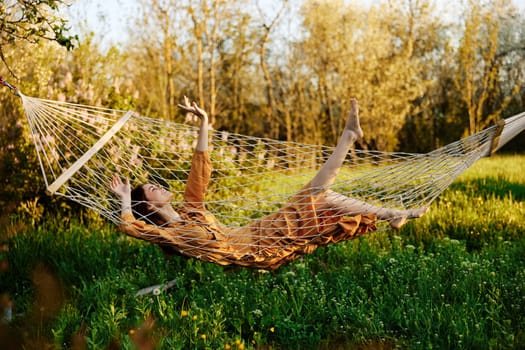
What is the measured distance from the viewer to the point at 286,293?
2385 mm

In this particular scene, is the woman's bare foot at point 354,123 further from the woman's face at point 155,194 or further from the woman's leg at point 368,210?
the woman's face at point 155,194

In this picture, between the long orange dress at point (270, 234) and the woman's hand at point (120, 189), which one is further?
the woman's hand at point (120, 189)

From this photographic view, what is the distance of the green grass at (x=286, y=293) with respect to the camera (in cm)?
205

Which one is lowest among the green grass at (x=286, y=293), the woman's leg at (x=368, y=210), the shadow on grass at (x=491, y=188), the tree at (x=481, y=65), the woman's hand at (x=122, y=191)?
the green grass at (x=286, y=293)

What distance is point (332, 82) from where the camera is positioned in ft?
28.7

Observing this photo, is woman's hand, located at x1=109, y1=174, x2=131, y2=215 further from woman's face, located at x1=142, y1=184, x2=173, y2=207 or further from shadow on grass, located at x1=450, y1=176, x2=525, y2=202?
shadow on grass, located at x1=450, y1=176, x2=525, y2=202

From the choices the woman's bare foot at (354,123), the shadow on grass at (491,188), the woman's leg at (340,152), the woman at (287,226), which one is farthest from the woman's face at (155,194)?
the shadow on grass at (491,188)

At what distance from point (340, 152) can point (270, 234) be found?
0.44 metres

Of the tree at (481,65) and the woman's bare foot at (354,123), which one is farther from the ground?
the tree at (481,65)

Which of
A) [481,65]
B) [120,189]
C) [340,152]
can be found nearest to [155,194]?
[120,189]

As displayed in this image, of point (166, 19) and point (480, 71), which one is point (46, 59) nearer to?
point (166, 19)

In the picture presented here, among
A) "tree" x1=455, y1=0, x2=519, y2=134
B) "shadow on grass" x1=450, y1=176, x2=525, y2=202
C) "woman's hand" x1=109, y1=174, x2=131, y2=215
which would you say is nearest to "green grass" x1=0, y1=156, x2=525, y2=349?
"woman's hand" x1=109, y1=174, x2=131, y2=215

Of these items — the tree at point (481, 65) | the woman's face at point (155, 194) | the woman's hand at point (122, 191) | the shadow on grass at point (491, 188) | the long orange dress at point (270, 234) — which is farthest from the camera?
the tree at point (481, 65)

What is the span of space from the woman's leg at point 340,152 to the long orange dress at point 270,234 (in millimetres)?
63
